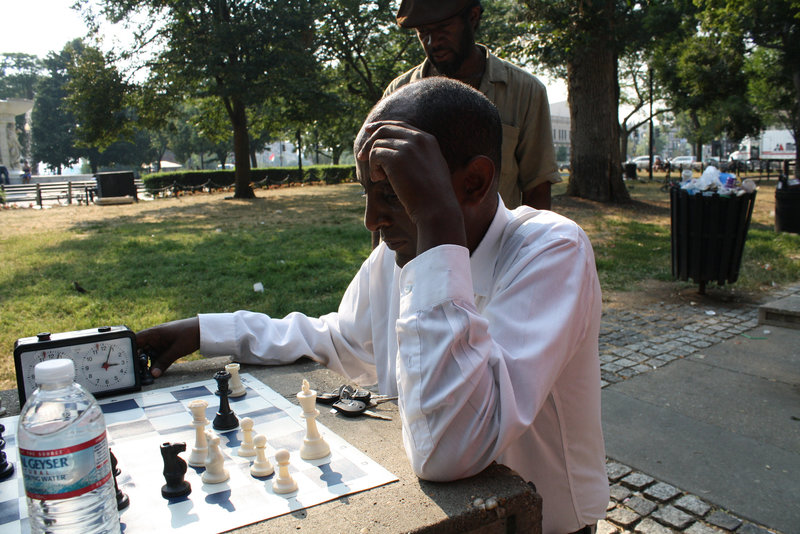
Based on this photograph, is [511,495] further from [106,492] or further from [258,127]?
[258,127]

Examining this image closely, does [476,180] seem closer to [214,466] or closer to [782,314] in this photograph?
[214,466]

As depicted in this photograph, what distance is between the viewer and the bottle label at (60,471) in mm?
1009

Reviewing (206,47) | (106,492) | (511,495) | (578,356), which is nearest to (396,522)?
(511,495)

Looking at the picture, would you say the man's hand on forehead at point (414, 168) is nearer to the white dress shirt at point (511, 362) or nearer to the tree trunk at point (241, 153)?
the white dress shirt at point (511, 362)

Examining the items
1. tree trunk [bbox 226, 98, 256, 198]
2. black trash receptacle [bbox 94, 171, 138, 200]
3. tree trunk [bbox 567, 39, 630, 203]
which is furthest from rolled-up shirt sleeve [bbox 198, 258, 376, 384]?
black trash receptacle [bbox 94, 171, 138, 200]

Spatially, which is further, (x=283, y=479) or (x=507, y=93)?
(x=507, y=93)

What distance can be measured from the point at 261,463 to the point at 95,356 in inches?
29.6

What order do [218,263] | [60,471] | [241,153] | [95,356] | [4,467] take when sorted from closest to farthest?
[60,471] < [4,467] < [95,356] < [218,263] < [241,153]

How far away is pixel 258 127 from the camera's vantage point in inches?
1123

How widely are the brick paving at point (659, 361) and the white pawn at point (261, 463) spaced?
196 cm

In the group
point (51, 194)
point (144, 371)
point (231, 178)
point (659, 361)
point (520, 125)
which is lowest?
point (659, 361)

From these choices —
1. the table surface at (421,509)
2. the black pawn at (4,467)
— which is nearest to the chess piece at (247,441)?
the table surface at (421,509)

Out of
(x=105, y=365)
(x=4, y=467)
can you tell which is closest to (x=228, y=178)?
(x=105, y=365)

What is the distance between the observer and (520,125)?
3.24 m
